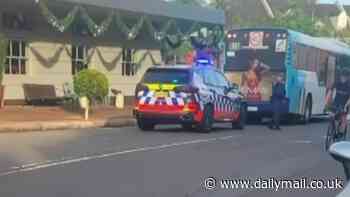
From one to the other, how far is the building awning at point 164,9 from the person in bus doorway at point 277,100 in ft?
22.9

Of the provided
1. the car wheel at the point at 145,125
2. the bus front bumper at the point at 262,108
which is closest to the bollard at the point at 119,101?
the bus front bumper at the point at 262,108

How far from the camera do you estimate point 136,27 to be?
96.6 feet

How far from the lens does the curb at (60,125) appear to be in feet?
63.9

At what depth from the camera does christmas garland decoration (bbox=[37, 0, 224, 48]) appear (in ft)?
82.9

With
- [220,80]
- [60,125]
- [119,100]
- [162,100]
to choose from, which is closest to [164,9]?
[119,100]

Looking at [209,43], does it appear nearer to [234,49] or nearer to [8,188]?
[234,49]

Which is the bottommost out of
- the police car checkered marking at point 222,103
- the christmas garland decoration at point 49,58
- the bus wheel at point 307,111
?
the bus wheel at point 307,111

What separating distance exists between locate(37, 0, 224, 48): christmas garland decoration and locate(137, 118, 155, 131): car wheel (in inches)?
230

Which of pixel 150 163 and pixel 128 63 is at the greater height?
pixel 128 63

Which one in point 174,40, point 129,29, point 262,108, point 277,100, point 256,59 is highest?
point 129,29

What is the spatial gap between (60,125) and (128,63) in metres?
13.3

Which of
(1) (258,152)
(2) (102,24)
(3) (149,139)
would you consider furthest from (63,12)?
(1) (258,152)

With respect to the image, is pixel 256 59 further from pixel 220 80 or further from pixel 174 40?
pixel 174 40

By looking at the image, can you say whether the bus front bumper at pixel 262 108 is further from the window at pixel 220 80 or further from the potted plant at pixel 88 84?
the potted plant at pixel 88 84
